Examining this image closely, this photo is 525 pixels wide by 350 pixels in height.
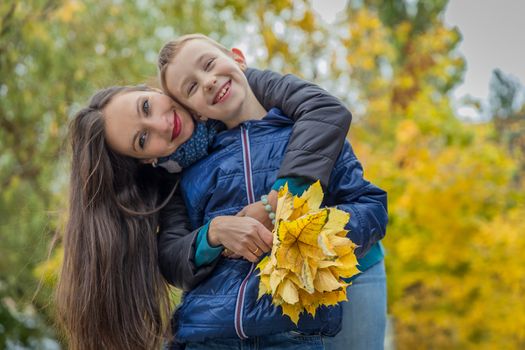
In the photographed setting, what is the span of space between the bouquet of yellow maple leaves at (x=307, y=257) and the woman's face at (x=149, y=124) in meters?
0.47

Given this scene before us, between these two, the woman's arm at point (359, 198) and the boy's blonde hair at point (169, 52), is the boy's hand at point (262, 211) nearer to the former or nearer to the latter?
the woman's arm at point (359, 198)

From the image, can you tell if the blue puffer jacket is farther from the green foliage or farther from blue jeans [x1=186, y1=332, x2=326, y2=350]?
the green foliage

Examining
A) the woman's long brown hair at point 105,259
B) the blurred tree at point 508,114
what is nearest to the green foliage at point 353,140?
the blurred tree at point 508,114

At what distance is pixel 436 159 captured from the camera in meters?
5.89

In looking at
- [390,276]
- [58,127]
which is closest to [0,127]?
A: [58,127]

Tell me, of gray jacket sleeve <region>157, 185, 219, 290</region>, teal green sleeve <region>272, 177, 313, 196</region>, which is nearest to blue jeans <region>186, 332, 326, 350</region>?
gray jacket sleeve <region>157, 185, 219, 290</region>

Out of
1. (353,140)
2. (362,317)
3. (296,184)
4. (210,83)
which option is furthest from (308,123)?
(353,140)

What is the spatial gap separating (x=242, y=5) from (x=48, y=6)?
2107 mm

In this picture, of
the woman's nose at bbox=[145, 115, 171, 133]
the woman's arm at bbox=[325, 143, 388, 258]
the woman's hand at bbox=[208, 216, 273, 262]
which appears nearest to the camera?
the woman's hand at bbox=[208, 216, 273, 262]

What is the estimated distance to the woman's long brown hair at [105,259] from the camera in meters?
2.16

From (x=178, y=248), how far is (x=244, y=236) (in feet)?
0.93

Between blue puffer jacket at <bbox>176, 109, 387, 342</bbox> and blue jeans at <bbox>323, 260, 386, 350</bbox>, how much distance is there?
12 centimetres

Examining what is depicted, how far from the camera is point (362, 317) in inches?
82.5

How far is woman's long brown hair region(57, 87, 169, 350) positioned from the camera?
2.16m
